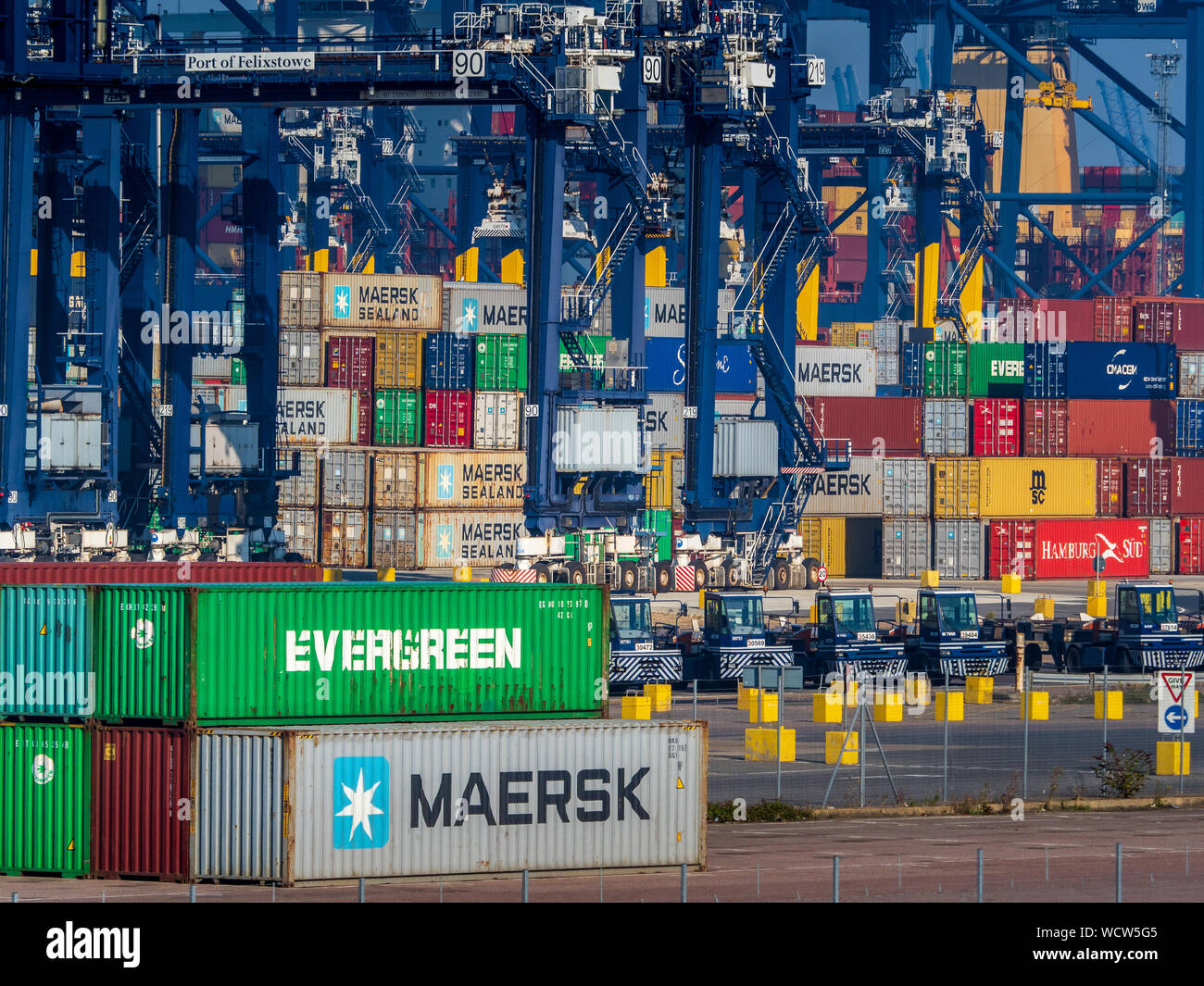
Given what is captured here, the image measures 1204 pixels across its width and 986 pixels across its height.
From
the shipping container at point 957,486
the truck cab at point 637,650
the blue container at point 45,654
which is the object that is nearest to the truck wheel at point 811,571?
the shipping container at point 957,486

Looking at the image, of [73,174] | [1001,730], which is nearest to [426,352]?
[73,174]

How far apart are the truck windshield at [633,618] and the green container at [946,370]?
41886 mm

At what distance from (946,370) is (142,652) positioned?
64.0 m

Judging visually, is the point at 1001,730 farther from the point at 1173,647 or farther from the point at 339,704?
the point at 339,704

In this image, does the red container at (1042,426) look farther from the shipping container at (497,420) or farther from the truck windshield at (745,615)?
the truck windshield at (745,615)

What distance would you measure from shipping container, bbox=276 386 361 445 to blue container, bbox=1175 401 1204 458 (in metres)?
36.3

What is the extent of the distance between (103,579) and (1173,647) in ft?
93.4

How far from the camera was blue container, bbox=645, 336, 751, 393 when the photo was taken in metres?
81.7

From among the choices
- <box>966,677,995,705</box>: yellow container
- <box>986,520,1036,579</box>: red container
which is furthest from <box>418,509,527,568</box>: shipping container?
<box>966,677,995,705</box>: yellow container

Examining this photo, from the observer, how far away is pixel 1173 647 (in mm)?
50312

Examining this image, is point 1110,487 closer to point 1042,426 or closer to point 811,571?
point 1042,426

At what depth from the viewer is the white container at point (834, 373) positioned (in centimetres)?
8875

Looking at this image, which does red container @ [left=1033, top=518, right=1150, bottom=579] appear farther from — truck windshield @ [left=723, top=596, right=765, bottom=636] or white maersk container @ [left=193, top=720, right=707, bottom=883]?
white maersk container @ [left=193, top=720, right=707, bottom=883]

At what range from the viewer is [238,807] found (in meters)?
24.7
